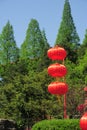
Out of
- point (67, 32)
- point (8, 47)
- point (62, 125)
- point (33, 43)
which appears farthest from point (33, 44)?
point (62, 125)

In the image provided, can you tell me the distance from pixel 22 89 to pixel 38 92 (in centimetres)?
101

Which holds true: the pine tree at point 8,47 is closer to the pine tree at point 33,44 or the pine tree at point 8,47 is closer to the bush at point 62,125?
the pine tree at point 33,44

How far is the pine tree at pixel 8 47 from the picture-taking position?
33812 millimetres

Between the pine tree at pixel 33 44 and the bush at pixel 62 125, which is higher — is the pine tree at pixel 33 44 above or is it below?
above

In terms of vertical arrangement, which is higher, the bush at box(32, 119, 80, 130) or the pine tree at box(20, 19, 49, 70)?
the pine tree at box(20, 19, 49, 70)

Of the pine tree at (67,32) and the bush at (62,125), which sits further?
the pine tree at (67,32)

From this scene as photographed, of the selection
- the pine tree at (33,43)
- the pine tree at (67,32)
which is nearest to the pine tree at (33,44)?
the pine tree at (33,43)

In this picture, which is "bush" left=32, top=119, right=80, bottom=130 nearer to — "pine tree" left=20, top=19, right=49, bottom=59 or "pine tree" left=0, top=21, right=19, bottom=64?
"pine tree" left=20, top=19, right=49, bottom=59

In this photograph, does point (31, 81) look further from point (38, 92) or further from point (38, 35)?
point (38, 35)

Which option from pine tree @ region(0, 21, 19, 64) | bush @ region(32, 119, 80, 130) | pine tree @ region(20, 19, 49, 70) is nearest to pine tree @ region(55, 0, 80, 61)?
pine tree @ region(20, 19, 49, 70)

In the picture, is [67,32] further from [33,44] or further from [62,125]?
[62,125]

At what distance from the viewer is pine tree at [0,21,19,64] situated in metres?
33.8

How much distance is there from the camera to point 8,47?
34.2m

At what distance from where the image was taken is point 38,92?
2245 cm
